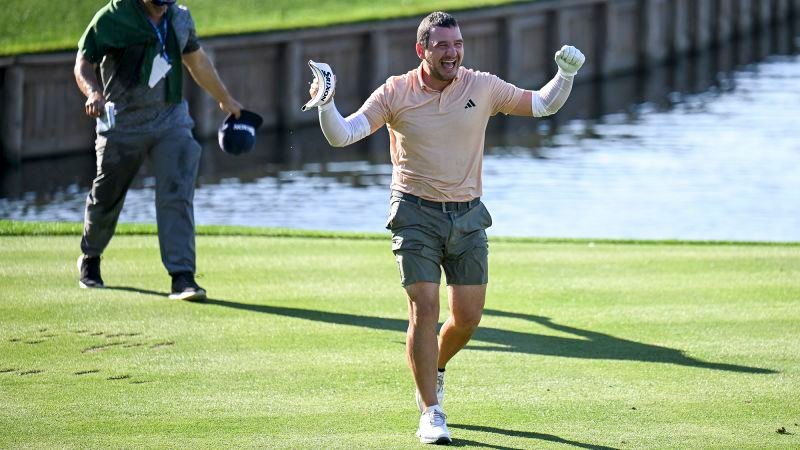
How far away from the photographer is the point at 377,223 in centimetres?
1767

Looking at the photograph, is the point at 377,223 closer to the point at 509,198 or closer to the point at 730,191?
the point at 509,198

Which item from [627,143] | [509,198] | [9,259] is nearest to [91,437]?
[9,259]

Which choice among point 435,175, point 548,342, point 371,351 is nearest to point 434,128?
point 435,175

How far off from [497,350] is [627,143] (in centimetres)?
1697

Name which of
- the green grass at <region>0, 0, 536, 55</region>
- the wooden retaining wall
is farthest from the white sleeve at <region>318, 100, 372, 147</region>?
the green grass at <region>0, 0, 536, 55</region>

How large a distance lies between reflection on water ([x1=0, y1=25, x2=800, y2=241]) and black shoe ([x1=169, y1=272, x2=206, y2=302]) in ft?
23.0

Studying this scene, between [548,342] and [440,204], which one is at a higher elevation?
[440,204]

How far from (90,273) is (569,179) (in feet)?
38.3

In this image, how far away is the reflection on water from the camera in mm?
18062

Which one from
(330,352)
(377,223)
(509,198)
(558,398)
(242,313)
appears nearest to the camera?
(558,398)

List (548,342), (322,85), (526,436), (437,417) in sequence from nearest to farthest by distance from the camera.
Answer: (322,85)
(437,417)
(526,436)
(548,342)

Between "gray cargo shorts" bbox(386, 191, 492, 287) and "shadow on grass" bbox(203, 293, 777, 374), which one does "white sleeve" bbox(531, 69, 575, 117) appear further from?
"shadow on grass" bbox(203, 293, 777, 374)

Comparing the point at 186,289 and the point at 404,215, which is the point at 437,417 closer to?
the point at 404,215

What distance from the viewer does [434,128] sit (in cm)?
710
